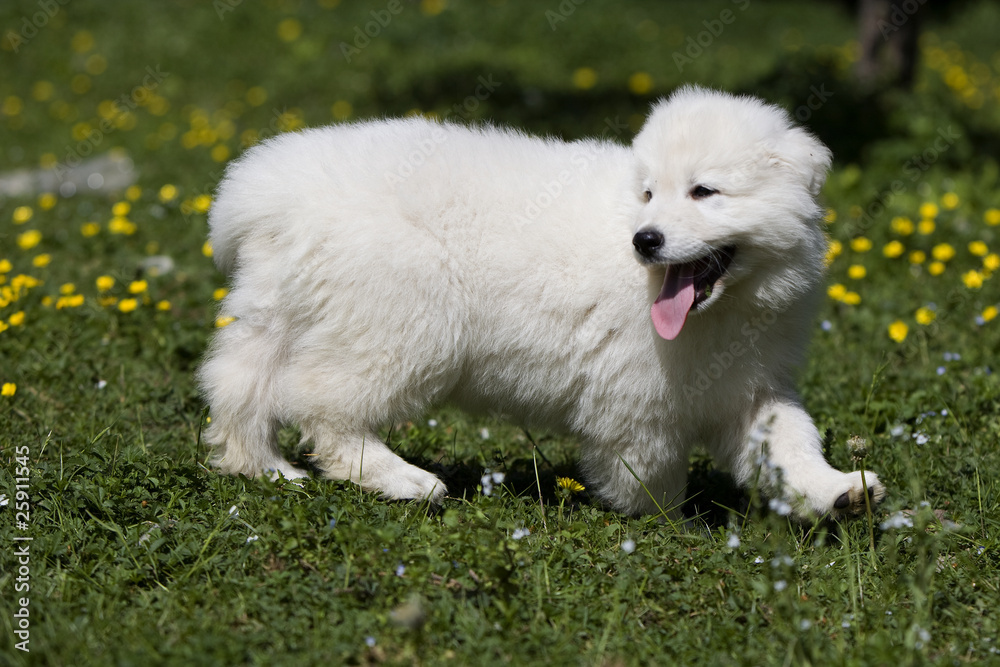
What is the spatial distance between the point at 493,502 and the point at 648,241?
103 centimetres

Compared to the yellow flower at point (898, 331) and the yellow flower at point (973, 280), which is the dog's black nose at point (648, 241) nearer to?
the yellow flower at point (898, 331)

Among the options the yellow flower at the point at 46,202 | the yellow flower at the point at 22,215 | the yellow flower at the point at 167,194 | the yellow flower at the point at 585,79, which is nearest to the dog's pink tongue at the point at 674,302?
the yellow flower at the point at 167,194

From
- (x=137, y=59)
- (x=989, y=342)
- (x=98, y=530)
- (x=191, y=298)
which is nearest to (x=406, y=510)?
(x=98, y=530)

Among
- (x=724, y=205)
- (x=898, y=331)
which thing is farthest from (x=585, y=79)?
(x=724, y=205)

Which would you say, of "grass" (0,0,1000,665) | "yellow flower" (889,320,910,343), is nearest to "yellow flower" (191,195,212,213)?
"grass" (0,0,1000,665)

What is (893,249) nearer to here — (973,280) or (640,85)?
(973,280)

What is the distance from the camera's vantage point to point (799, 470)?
322cm

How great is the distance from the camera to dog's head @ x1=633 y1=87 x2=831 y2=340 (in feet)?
9.80

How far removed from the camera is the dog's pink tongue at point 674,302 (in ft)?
Result: 10.0

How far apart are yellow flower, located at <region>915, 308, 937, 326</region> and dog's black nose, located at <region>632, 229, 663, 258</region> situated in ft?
8.50

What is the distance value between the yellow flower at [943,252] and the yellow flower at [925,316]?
2.59 feet

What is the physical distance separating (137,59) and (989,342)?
32.2ft

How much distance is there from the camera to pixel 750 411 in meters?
3.38

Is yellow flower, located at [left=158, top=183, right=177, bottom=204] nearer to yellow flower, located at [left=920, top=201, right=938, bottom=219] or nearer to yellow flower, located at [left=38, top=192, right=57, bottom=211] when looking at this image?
yellow flower, located at [left=38, top=192, right=57, bottom=211]
